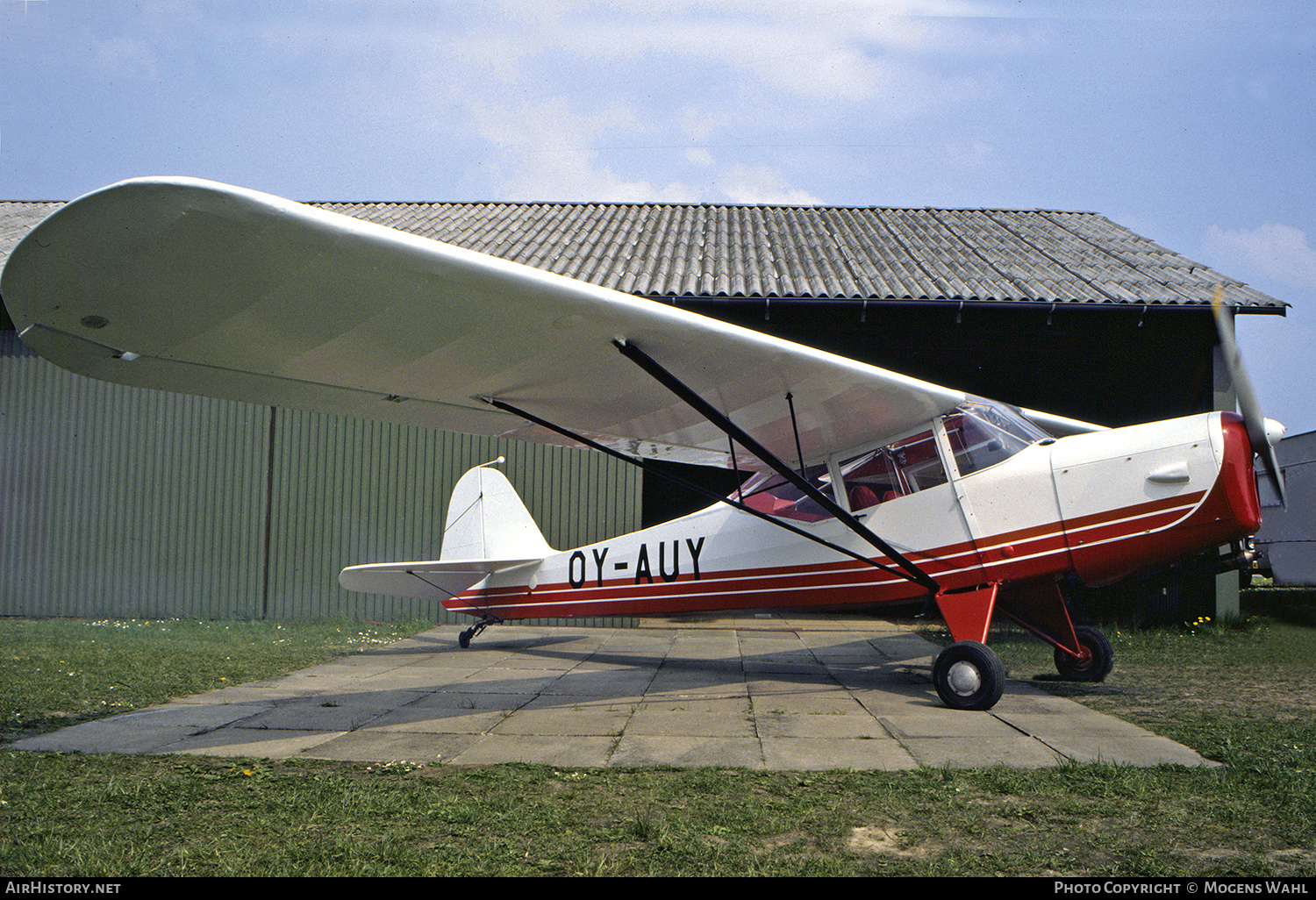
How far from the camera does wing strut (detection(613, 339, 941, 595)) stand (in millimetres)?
4730

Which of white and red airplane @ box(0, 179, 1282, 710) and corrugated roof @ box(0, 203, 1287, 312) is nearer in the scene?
white and red airplane @ box(0, 179, 1282, 710)

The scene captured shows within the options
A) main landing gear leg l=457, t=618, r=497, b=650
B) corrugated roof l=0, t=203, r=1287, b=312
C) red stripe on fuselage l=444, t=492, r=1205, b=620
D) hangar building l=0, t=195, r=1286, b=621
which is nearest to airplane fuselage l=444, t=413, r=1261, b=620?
red stripe on fuselage l=444, t=492, r=1205, b=620

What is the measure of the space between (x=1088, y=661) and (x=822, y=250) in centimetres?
851

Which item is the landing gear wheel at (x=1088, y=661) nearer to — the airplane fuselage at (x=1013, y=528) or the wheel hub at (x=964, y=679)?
the airplane fuselage at (x=1013, y=528)

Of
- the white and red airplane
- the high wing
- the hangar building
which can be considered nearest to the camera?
the high wing

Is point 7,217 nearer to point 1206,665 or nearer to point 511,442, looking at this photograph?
point 511,442

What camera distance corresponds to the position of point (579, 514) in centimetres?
1130

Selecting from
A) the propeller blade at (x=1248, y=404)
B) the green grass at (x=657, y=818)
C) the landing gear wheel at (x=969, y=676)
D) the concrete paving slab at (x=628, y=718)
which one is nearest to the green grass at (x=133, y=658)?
the concrete paving slab at (x=628, y=718)

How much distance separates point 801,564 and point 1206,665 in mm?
4236

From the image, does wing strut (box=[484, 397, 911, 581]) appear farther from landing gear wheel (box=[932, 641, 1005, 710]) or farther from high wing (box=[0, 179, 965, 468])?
landing gear wheel (box=[932, 641, 1005, 710])

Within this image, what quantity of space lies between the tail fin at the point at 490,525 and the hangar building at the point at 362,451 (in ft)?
7.31

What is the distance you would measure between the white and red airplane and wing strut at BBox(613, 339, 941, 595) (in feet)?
0.07

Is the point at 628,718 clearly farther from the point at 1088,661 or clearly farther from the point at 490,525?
the point at 490,525
